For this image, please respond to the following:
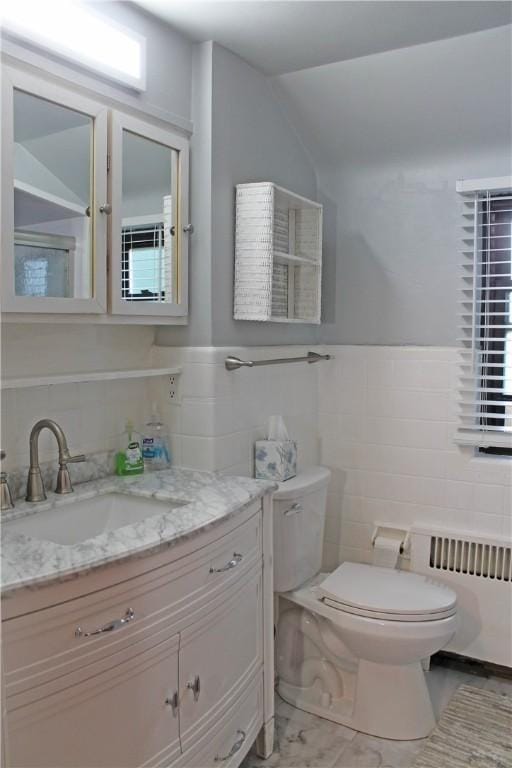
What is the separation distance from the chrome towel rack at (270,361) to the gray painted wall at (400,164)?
0.15m

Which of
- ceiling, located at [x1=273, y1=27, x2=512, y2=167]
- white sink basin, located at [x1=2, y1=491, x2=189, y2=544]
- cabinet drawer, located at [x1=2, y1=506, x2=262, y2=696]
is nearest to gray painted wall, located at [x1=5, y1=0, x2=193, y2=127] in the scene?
ceiling, located at [x1=273, y1=27, x2=512, y2=167]

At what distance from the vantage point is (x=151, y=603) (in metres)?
1.50

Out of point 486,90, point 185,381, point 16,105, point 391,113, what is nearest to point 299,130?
point 391,113

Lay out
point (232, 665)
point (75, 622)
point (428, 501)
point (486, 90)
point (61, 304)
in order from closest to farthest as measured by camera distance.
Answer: point (75, 622)
point (61, 304)
point (232, 665)
point (486, 90)
point (428, 501)

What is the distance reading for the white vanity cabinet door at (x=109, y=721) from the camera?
127cm

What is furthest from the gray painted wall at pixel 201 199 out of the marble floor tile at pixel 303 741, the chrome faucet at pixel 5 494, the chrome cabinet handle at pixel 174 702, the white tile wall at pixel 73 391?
the marble floor tile at pixel 303 741

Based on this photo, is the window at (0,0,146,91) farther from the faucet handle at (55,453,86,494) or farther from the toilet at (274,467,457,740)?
the toilet at (274,467,457,740)

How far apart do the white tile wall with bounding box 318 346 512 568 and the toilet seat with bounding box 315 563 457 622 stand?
0.34m

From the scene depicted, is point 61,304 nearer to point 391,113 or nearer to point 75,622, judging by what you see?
point 75,622

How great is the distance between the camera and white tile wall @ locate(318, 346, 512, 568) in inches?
→ 102

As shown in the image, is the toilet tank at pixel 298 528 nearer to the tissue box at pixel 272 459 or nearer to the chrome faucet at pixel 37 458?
the tissue box at pixel 272 459

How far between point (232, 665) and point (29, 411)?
0.90m

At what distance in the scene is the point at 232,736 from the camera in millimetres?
1858

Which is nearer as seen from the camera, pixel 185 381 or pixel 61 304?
pixel 61 304
